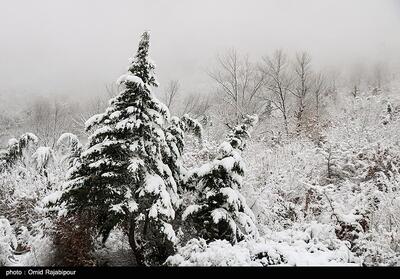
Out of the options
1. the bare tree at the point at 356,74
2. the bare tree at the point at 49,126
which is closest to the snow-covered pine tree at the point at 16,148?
the bare tree at the point at 49,126

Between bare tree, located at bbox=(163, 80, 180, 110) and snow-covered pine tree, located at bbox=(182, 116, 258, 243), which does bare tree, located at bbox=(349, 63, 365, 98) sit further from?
snow-covered pine tree, located at bbox=(182, 116, 258, 243)

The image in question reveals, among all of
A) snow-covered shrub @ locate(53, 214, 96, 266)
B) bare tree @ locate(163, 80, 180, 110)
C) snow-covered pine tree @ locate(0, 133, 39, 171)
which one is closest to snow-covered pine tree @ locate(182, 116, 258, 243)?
snow-covered shrub @ locate(53, 214, 96, 266)

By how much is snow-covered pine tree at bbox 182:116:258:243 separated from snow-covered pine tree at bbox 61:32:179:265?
3.07 ft

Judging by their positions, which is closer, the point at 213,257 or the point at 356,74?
the point at 213,257

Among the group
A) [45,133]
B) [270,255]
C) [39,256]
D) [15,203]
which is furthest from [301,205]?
[45,133]

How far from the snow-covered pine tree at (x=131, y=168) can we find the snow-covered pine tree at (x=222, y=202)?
3.07ft

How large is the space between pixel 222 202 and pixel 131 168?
2.77m

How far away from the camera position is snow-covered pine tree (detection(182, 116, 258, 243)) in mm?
9164

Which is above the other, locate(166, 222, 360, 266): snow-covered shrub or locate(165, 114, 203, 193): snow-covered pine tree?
locate(165, 114, 203, 193): snow-covered pine tree

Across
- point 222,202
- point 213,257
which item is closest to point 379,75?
point 222,202

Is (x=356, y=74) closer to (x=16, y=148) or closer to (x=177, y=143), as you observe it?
(x=177, y=143)

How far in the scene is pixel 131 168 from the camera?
831 centimetres

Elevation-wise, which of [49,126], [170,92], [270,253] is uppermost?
[170,92]

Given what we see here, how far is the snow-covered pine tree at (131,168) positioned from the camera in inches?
336
